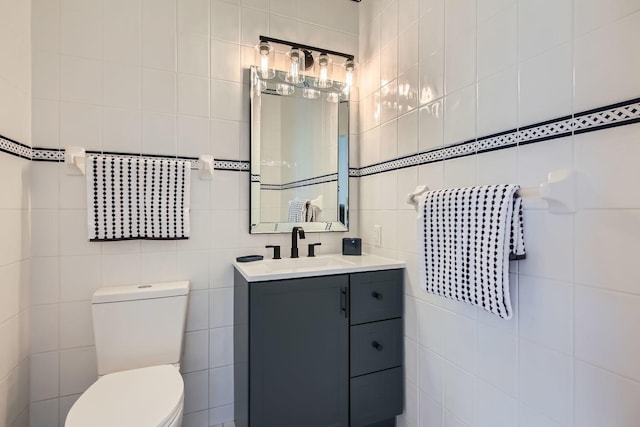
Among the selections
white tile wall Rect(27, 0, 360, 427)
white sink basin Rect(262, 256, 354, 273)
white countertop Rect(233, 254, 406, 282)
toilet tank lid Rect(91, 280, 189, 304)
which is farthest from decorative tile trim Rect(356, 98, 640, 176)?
toilet tank lid Rect(91, 280, 189, 304)

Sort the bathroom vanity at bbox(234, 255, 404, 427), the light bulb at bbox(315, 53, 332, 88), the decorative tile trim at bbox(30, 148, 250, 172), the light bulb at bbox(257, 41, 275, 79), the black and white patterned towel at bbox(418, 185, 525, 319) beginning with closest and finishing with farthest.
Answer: the black and white patterned towel at bbox(418, 185, 525, 319)
the bathroom vanity at bbox(234, 255, 404, 427)
the decorative tile trim at bbox(30, 148, 250, 172)
the light bulb at bbox(257, 41, 275, 79)
the light bulb at bbox(315, 53, 332, 88)

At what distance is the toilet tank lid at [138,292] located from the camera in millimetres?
1365

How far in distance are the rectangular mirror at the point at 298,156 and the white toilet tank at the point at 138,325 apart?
558mm

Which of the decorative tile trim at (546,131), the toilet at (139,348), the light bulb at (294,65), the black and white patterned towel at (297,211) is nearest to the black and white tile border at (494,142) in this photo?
the decorative tile trim at (546,131)

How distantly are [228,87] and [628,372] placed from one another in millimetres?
1925

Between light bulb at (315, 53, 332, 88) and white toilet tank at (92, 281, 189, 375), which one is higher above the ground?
light bulb at (315, 53, 332, 88)

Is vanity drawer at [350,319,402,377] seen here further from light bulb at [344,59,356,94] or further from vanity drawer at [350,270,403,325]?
light bulb at [344,59,356,94]

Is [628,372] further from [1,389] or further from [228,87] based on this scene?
[1,389]

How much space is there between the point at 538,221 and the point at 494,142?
1.06 ft

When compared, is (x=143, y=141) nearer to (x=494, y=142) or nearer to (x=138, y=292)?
(x=138, y=292)

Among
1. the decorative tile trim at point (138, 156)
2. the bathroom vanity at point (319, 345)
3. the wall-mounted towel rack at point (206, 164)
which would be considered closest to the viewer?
the bathroom vanity at point (319, 345)

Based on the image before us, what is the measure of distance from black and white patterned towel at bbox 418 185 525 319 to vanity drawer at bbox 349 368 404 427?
584 millimetres

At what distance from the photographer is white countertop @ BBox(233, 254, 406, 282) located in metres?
1.31

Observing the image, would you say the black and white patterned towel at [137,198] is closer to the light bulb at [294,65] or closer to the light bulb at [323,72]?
the light bulb at [294,65]
